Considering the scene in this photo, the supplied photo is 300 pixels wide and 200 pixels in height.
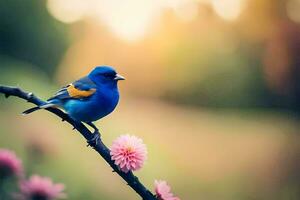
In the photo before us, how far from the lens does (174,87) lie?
1179mm

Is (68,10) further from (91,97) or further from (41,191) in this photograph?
(41,191)

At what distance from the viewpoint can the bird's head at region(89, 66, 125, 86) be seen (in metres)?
0.83

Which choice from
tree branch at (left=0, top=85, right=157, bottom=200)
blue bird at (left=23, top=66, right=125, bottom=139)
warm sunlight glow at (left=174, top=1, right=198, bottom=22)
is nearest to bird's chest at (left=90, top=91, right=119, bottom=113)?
blue bird at (left=23, top=66, right=125, bottom=139)

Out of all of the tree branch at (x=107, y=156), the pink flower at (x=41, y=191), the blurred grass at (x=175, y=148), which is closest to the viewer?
the tree branch at (x=107, y=156)

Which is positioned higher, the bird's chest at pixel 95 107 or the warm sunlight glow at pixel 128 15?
the warm sunlight glow at pixel 128 15

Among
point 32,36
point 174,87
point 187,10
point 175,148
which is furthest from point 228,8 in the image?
point 32,36

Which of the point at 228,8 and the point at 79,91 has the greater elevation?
the point at 228,8

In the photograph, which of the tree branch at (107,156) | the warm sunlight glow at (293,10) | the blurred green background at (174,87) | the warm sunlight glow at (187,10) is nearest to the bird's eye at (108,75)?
the tree branch at (107,156)

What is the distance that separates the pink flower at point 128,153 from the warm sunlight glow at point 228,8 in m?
0.61

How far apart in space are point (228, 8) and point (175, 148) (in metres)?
0.35

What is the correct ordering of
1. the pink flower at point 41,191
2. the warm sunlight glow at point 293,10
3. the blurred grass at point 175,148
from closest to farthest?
the pink flower at point 41,191 < the blurred grass at point 175,148 < the warm sunlight glow at point 293,10

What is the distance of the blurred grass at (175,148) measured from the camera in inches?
43.1

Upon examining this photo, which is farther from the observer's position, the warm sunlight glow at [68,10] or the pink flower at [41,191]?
the warm sunlight glow at [68,10]

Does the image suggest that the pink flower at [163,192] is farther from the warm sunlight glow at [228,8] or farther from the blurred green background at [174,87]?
the warm sunlight glow at [228,8]
